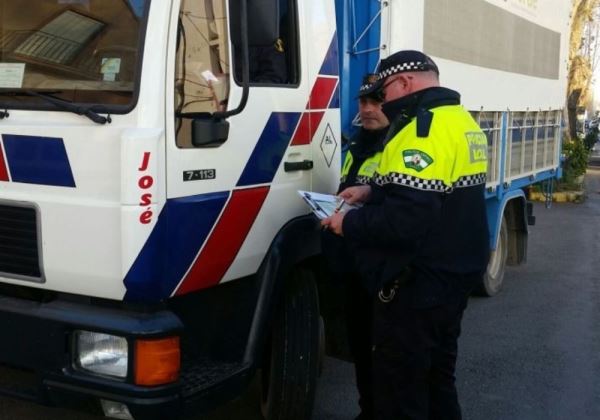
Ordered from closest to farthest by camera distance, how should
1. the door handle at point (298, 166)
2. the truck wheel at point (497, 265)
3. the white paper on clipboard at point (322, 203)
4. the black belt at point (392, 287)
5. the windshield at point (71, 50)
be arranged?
the windshield at point (71, 50) < the black belt at point (392, 287) < the white paper on clipboard at point (322, 203) < the door handle at point (298, 166) < the truck wheel at point (497, 265)

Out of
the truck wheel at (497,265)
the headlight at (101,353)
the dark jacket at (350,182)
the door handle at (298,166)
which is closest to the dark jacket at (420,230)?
the dark jacket at (350,182)

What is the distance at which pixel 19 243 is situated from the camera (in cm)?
274

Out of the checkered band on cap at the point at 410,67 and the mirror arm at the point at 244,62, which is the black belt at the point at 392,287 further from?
the mirror arm at the point at 244,62

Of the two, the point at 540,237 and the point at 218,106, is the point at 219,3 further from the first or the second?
the point at 540,237

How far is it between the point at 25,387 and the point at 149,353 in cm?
58

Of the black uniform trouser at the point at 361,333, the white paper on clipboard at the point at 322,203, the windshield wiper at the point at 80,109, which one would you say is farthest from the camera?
the black uniform trouser at the point at 361,333

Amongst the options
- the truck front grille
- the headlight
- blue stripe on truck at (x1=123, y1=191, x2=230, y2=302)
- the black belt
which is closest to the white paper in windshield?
the truck front grille

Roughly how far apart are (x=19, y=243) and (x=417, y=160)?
1.57m

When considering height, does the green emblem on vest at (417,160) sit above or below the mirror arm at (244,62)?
below

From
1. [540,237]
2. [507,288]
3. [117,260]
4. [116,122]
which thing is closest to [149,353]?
[117,260]

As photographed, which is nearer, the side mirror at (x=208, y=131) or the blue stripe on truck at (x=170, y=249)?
the blue stripe on truck at (x=170, y=249)

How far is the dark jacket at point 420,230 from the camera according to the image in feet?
9.00

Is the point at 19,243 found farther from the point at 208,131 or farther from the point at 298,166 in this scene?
the point at 298,166

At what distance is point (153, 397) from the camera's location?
101 inches
